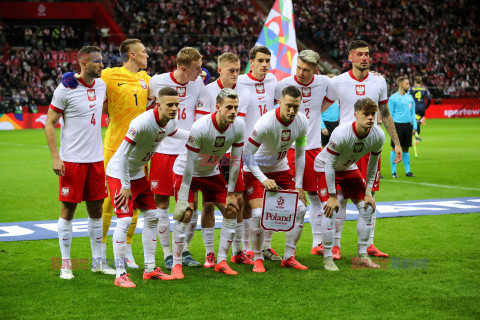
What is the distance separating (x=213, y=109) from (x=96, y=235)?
1965mm

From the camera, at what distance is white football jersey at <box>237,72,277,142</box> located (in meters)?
7.45

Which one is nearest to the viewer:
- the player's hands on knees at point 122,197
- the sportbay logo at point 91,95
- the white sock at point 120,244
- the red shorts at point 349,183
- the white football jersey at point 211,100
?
the player's hands on knees at point 122,197

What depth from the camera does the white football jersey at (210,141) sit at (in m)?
6.47

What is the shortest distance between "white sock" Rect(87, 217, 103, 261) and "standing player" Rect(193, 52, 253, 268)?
3.52 ft

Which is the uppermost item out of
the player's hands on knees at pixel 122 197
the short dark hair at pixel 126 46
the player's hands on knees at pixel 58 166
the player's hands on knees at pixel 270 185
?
the short dark hair at pixel 126 46

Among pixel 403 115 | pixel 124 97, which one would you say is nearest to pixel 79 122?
pixel 124 97

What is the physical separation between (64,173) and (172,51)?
1215 inches

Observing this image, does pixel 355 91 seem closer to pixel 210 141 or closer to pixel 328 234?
pixel 328 234

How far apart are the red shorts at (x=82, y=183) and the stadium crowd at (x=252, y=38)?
25.6m

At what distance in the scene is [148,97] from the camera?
7.25 m

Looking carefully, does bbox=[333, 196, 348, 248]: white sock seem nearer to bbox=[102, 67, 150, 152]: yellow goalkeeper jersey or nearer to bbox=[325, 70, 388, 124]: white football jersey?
bbox=[325, 70, 388, 124]: white football jersey

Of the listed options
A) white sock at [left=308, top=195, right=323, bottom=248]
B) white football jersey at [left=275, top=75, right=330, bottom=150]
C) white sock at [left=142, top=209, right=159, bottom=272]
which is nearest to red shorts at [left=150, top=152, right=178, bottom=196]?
white sock at [left=142, top=209, right=159, bottom=272]

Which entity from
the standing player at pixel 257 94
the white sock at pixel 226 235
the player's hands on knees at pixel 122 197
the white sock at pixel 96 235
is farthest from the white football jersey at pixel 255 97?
the white sock at pixel 96 235

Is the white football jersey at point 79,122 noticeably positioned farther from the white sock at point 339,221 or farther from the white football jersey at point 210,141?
the white sock at point 339,221
